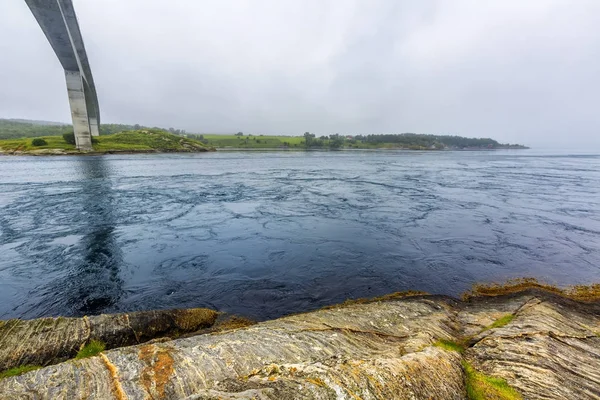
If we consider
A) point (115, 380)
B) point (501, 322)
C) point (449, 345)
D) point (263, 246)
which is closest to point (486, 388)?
point (449, 345)

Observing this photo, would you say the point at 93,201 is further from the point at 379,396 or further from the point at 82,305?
the point at 379,396

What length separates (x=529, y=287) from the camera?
42.2 ft

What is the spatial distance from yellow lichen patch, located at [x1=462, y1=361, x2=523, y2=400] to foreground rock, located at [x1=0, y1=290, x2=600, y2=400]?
4 cm

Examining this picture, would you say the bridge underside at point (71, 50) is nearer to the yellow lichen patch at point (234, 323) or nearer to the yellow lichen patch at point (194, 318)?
the yellow lichen patch at point (194, 318)

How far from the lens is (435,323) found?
30.1 ft

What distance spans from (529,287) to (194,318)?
1463cm

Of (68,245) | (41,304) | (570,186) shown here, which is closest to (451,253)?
(41,304)

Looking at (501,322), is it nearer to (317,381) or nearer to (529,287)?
(529,287)

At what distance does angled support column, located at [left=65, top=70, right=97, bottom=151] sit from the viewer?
67562 mm

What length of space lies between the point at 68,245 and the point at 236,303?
12.2m

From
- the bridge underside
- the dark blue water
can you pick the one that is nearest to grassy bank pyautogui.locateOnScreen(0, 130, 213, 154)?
the bridge underside

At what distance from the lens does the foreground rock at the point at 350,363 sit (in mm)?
5059

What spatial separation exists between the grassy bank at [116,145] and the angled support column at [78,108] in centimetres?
307

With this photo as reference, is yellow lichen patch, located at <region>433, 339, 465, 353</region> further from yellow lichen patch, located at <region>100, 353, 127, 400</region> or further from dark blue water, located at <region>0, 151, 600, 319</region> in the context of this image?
yellow lichen patch, located at <region>100, 353, 127, 400</region>
